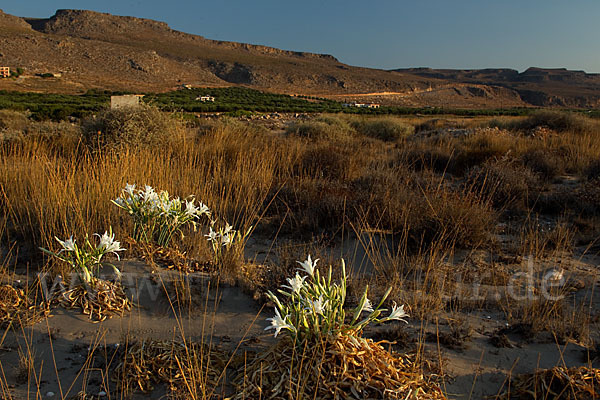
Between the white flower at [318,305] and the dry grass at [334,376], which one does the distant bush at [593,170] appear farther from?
the white flower at [318,305]

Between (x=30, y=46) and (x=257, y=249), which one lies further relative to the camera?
(x=30, y=46)

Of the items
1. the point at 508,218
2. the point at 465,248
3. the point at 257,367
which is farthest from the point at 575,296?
the point at 257,367

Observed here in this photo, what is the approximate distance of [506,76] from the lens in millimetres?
120000

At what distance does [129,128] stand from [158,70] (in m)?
59.1

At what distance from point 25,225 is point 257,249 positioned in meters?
1.96

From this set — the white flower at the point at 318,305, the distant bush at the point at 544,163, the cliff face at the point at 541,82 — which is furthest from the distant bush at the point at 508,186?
the cliff face at the point at 541,82

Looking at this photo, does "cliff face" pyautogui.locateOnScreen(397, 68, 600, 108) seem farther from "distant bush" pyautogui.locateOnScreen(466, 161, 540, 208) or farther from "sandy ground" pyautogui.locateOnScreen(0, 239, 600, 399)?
"sandy ground" pyautogui.locateOnScreen(0, 239, 600, 399)

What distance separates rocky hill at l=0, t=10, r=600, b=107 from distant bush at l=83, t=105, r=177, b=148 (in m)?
36.7

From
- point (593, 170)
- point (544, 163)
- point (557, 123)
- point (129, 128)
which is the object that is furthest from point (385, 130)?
point (129, 128)

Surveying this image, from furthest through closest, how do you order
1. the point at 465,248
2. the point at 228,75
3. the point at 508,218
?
the point at 228,75 → the point at 508,218 → the point at 465,248

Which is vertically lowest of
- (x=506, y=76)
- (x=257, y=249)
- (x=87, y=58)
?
(x=257, y=249)

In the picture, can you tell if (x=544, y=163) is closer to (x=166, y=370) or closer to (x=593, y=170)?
(x=593, y=170)

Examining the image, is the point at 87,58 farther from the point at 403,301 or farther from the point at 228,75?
the point at 403,301

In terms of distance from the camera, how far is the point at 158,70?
60.8 meters
